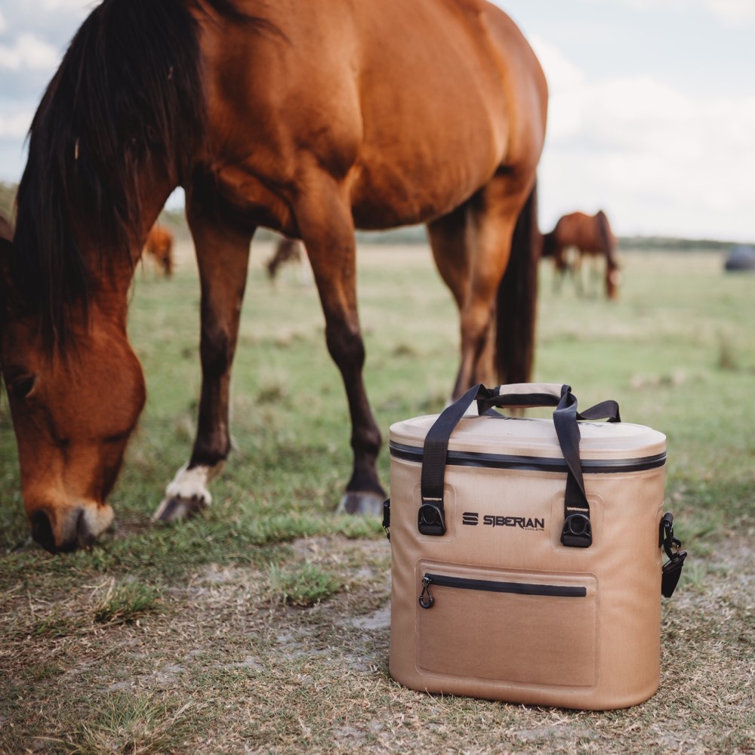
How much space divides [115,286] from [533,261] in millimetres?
2944

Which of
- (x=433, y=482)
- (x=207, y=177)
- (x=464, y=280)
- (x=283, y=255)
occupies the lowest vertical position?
(x=433, y=482)

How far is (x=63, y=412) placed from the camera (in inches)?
108

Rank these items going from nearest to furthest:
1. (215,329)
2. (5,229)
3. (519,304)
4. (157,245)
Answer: (5,229) → (215,329) → (519,304) → (157,245)

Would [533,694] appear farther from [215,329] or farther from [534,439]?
[215,329]

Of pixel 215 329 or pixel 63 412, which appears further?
pixel 215 329

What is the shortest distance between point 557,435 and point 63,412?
1.72m

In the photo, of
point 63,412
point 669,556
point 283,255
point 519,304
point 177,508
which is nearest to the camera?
point 669,556

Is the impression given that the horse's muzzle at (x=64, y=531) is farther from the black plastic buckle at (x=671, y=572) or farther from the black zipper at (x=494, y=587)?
the black plastic buckle at (x=671, y=572)

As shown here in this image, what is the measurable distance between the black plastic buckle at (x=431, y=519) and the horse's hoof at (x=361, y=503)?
5.07 feet

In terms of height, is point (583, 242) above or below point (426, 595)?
above

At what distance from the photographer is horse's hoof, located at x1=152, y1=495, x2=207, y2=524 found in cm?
337

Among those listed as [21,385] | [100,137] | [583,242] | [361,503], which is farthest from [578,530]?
[583,242]

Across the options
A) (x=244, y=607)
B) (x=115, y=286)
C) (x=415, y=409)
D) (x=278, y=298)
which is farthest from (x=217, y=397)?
(x=278, y=298)

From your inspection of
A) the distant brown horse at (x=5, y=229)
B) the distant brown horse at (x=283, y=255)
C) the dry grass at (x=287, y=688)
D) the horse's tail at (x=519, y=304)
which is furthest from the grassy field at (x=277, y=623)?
the distant brown horse at (x=283, y=255)
